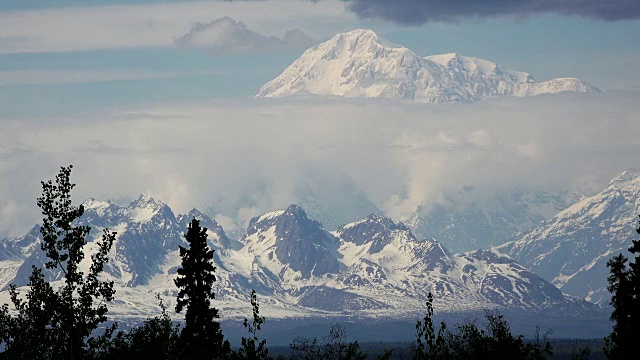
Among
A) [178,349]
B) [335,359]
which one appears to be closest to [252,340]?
[335,359]

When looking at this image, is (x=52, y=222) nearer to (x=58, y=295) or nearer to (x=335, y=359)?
(x=58, y=295)

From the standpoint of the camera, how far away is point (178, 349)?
12106cm

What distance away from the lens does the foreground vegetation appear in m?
99.1

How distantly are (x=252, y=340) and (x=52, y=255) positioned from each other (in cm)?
2003

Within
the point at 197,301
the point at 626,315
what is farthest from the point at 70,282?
the point at 626,315

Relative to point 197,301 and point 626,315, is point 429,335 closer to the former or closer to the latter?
point 197,301

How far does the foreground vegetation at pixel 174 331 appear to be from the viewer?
3900 inches

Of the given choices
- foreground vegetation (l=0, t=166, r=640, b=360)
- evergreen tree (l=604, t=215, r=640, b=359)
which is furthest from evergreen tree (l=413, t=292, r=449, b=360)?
evergreen tree (l=604, t=215, r=640, b=359)

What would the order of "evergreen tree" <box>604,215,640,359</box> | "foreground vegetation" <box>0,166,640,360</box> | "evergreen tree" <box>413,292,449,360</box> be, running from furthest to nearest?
"evergreen tree" <box>604,215,640,359</box> < "foreground vegetation" <box>0,166,640,360</box> < "evergreen tree" <box>413,292,449,360</box>

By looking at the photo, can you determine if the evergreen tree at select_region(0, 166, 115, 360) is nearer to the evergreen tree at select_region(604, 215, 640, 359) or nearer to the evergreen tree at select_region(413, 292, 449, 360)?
the evergreen tree at select_region(413, 292, 449, 360)

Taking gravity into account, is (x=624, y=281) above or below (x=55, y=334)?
above

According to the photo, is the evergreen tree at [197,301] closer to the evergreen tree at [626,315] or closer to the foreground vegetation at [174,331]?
the foreground vegetation at [174,331]

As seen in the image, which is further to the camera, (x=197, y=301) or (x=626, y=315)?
(x=626, y=315)

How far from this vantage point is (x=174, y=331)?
137875 mm
